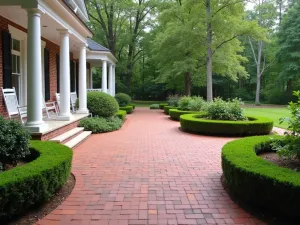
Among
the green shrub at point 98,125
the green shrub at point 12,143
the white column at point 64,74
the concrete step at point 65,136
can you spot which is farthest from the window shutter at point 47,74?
the green shrub at point 12,143

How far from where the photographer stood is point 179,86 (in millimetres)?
29750

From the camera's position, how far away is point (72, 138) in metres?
8.23

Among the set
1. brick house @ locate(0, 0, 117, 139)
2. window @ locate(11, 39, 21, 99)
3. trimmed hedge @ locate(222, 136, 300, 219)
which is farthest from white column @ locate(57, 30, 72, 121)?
trimmed hedge @ locate(222, 136, 300, 219)

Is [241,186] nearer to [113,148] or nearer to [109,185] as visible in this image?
[109,185]

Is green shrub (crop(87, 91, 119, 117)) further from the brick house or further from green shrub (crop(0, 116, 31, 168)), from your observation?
green shrub (crop(0, 116, 31, 168))

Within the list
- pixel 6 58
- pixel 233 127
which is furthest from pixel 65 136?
pixel 233 127

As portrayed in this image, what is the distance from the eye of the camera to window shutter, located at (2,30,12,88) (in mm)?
7709

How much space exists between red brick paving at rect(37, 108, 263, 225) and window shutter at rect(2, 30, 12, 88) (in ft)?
9.36

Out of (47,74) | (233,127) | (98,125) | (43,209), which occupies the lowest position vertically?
(43,209)

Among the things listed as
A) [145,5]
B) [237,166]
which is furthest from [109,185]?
[145,5]

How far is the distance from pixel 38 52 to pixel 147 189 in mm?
4083

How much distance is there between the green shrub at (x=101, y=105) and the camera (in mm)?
11914

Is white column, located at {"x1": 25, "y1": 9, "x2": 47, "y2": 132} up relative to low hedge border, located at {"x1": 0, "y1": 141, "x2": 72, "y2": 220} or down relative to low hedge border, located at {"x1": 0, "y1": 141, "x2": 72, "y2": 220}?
up

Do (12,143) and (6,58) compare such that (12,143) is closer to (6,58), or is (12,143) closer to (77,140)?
(77,140)
